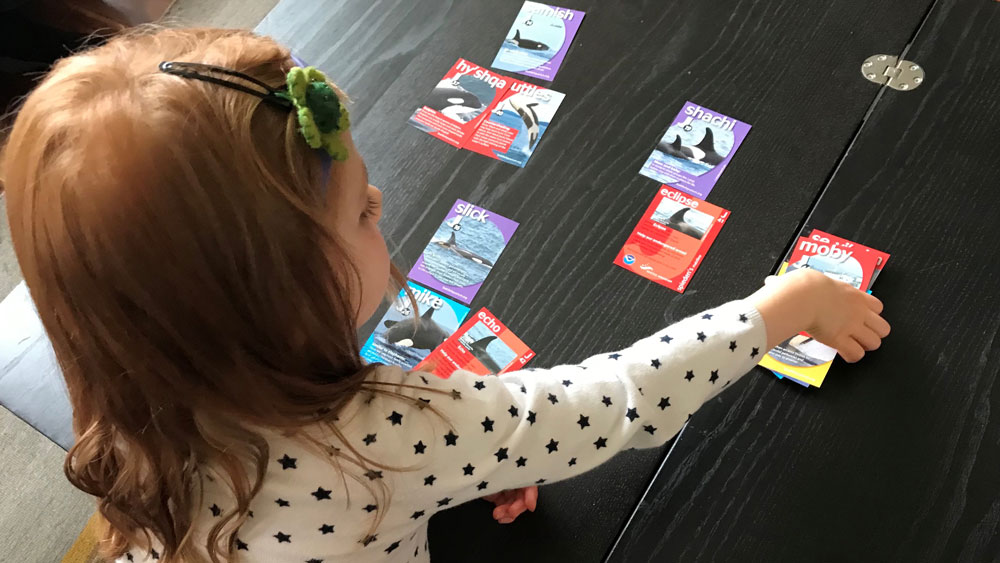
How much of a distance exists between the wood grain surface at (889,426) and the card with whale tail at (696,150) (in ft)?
0.46

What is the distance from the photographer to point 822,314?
0.87 m

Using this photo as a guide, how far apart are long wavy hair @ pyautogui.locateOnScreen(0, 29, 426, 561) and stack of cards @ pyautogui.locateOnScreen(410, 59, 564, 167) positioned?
19.9 inches

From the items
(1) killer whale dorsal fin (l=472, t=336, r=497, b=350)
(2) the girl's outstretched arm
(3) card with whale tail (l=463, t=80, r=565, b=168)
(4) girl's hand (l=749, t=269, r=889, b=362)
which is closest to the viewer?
(2) the girl's outstretched arm

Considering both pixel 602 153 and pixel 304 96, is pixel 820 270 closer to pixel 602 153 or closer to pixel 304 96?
pixel 602 153

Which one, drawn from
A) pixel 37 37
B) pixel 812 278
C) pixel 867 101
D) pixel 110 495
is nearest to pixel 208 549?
pixel 110 495

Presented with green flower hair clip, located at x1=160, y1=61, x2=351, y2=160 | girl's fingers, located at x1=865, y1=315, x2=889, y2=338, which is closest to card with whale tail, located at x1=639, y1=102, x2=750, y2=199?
girl's fingers, located at x1=865, y1=315, x2=889, y2=338

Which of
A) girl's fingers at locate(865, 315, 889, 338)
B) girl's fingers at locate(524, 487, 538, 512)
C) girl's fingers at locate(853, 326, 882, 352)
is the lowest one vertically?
girl's fingers at locate(524, 487, 538, 512)

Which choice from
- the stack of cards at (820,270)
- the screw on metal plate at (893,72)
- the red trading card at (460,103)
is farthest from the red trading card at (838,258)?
the red trading card at (460,103)

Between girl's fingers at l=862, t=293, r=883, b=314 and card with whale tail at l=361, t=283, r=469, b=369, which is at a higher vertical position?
girl's fingers at l=862, t=293, r=883, b=314

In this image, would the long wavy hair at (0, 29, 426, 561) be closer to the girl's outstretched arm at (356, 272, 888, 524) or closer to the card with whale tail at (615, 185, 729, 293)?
the girl's outstretched arm at (356, 272, 888, 524)

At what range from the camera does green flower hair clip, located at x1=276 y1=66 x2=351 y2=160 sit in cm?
59

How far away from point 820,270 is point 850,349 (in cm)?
12

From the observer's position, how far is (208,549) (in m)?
0.72

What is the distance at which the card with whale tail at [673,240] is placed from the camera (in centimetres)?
98
